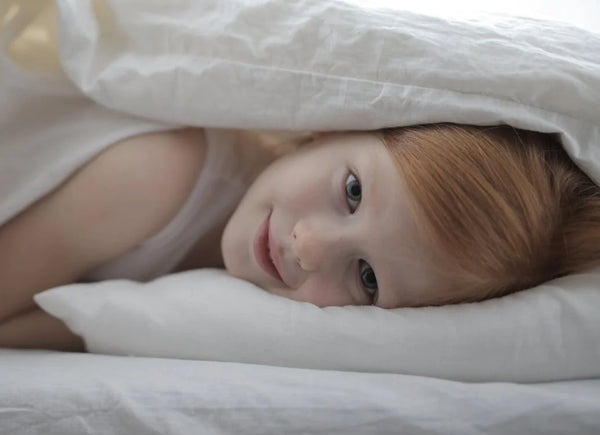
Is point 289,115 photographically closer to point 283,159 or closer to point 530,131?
point 283,159

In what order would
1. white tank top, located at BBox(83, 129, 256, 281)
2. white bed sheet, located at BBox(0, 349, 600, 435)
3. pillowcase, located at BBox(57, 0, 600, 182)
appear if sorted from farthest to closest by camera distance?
1. white tank top, located at BBox(83, 129, 256, 281)
2. pillowcase, located at BBox(57, 0, 600, 182)
3. white bed sheet, located at BBox(0, 349, 600, 435)

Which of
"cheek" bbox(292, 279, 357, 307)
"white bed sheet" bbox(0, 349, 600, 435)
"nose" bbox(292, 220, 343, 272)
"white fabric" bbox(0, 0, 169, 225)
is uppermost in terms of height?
"white fabric" bbox(0, 0, 169, 225)

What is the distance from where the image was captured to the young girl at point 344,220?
0.68 m

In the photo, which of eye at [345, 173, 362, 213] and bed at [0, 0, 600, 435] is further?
eye at [345, 173, 362, 213]

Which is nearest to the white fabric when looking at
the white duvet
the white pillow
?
the white duvet

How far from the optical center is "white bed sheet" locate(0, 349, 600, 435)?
0.59 m

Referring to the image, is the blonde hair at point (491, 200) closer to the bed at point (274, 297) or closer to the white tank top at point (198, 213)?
the bed at point (274, 297)

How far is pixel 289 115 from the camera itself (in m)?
0.75

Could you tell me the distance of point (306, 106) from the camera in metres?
0.74

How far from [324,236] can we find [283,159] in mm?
147

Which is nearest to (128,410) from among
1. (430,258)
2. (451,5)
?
(430,258)

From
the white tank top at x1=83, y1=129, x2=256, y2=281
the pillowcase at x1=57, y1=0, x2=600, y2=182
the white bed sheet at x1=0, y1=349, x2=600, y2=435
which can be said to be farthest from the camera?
the white tank top at x1=83, y1=129, x2=256, y2=281

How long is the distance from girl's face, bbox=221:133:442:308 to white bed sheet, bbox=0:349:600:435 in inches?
4.8

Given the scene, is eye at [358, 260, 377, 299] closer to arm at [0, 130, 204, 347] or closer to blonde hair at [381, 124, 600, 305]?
blonde hair at [381, 124, 600, 305]
